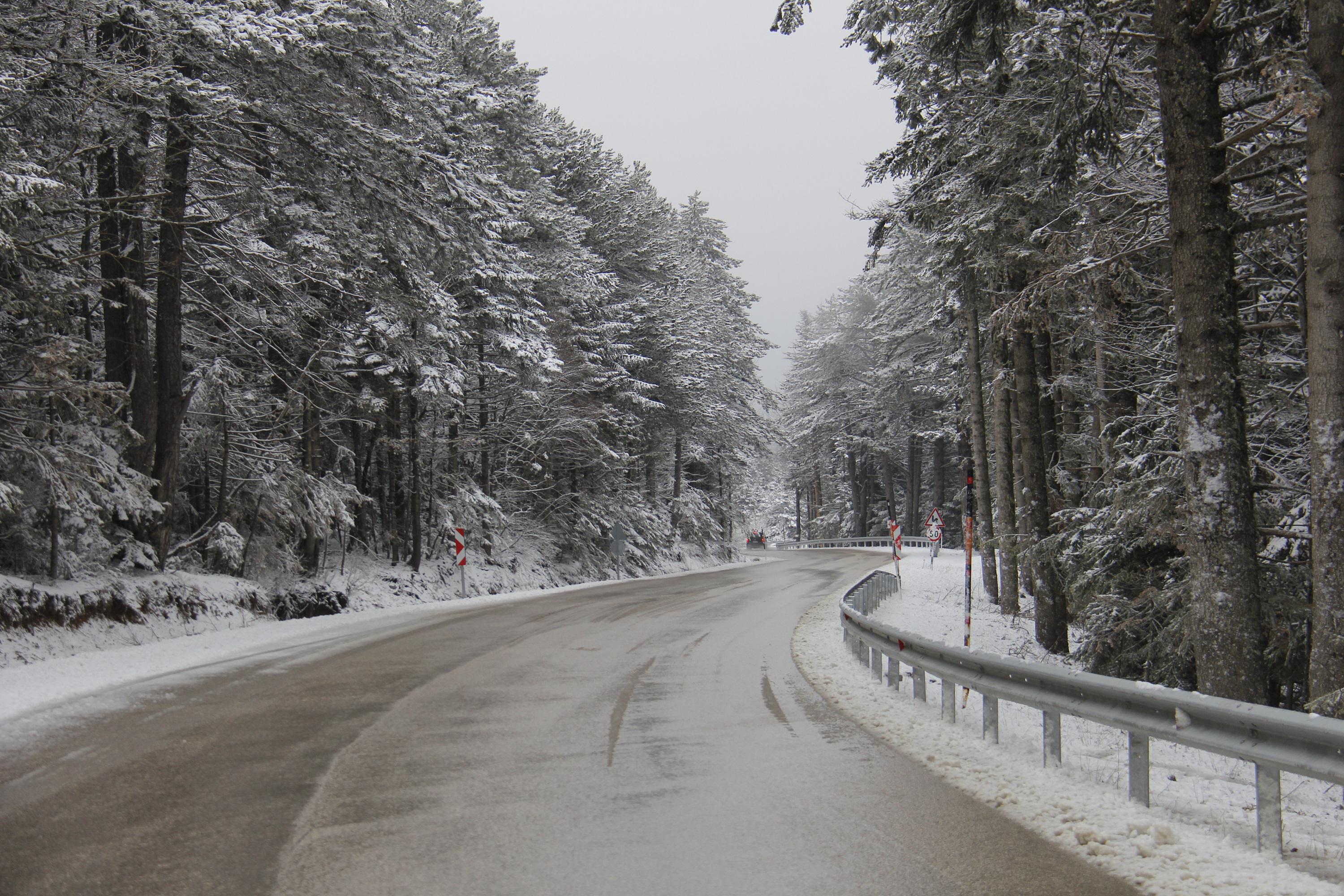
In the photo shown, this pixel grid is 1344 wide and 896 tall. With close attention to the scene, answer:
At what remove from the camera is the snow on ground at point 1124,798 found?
420 centimetres

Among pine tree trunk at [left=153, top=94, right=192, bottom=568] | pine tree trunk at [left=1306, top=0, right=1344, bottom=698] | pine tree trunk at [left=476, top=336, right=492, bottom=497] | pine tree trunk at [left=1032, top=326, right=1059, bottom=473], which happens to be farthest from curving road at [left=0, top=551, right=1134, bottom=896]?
pine tree trunk at [left=476, top=336, right=492, bottom=497]

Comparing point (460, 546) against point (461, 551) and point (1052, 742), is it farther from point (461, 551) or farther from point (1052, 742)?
point (1052, 742)

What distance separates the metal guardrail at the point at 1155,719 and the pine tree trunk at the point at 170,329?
12.1 m

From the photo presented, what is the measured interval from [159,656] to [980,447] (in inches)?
683

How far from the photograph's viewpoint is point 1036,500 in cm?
1535

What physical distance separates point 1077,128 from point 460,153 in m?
13.1

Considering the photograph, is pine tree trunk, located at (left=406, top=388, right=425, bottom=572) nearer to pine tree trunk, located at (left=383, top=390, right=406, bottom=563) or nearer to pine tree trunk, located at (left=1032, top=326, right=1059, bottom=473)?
pine tree trunk, located at (left=383, top=390, right=406, bottom=563)

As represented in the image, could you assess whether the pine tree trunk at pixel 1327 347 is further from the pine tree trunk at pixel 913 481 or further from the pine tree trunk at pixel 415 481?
the pine tree trunk at pixel 913 481

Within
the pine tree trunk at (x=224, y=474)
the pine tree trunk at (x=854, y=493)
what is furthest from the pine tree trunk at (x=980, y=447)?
the pine tree trunk at (x=854, y=493)

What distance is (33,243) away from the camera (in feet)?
34.4

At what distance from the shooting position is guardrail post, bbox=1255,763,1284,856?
173 inches

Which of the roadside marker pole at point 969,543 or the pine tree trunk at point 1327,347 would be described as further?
the roadside marker pole at point 969,543

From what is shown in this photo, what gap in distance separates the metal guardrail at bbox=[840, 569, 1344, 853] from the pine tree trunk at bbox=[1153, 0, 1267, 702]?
1543 millimetres

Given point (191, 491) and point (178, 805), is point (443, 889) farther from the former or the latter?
point (191, 491)
